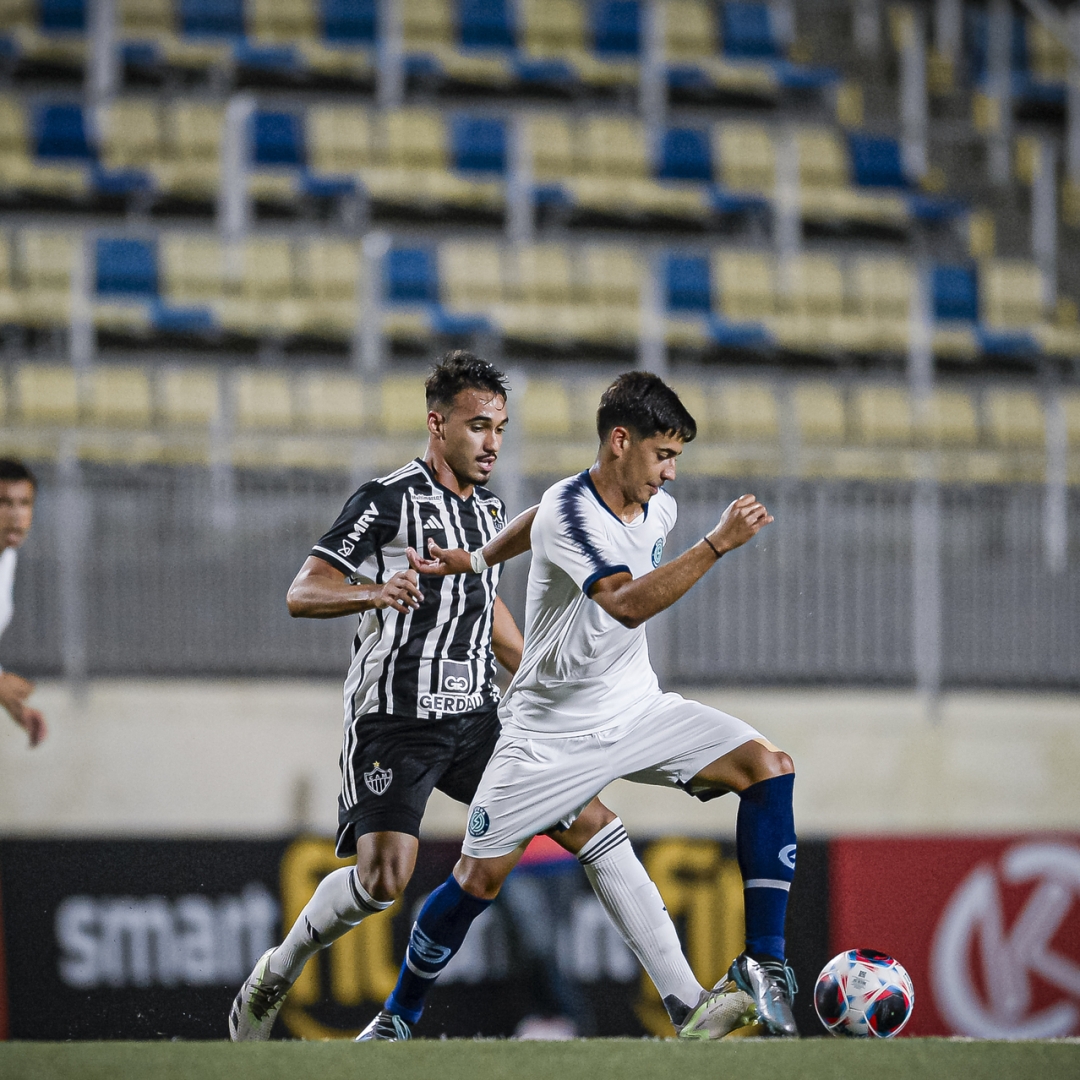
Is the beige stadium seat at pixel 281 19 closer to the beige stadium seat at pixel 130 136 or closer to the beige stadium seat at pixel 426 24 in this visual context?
the beige stadium seat at pixel 426 24

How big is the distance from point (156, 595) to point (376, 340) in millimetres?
3729

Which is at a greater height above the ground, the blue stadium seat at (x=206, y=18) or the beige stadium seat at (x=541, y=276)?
the blue stadium seat at (x=206, y=18)

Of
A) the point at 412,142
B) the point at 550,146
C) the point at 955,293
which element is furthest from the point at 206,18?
the point at 955,293

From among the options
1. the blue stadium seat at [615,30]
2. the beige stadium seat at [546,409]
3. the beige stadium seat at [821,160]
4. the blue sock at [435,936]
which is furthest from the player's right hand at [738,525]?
the blue stadium seat at [615,30]

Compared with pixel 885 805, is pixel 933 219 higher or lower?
higher

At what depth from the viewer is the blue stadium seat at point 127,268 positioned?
36.9 ft

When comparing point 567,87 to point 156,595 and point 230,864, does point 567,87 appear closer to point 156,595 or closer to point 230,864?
point 156,595

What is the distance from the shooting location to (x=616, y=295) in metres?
11.8

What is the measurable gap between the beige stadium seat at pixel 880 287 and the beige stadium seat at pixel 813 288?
14 cm

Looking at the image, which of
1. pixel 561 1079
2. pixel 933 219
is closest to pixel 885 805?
pixel 561 1079

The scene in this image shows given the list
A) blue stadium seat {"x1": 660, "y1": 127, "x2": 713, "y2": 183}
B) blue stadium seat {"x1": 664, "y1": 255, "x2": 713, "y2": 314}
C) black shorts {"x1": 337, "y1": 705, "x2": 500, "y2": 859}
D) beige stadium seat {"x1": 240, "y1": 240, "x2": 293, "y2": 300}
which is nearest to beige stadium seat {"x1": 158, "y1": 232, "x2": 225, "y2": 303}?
beige stadium seat {"x1": 240, "y1": 240, "x2": 293, "y2": 300}

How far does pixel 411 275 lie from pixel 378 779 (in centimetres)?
787

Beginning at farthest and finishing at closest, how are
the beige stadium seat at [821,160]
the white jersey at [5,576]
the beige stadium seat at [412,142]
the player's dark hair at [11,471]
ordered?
the beige stadium seat at [821,160]
the beige stadium seat at [412,142]
the white jersey at [5,576]
the player's dark hair at [11,471]

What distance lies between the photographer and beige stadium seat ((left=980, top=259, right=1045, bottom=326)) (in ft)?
39.8
